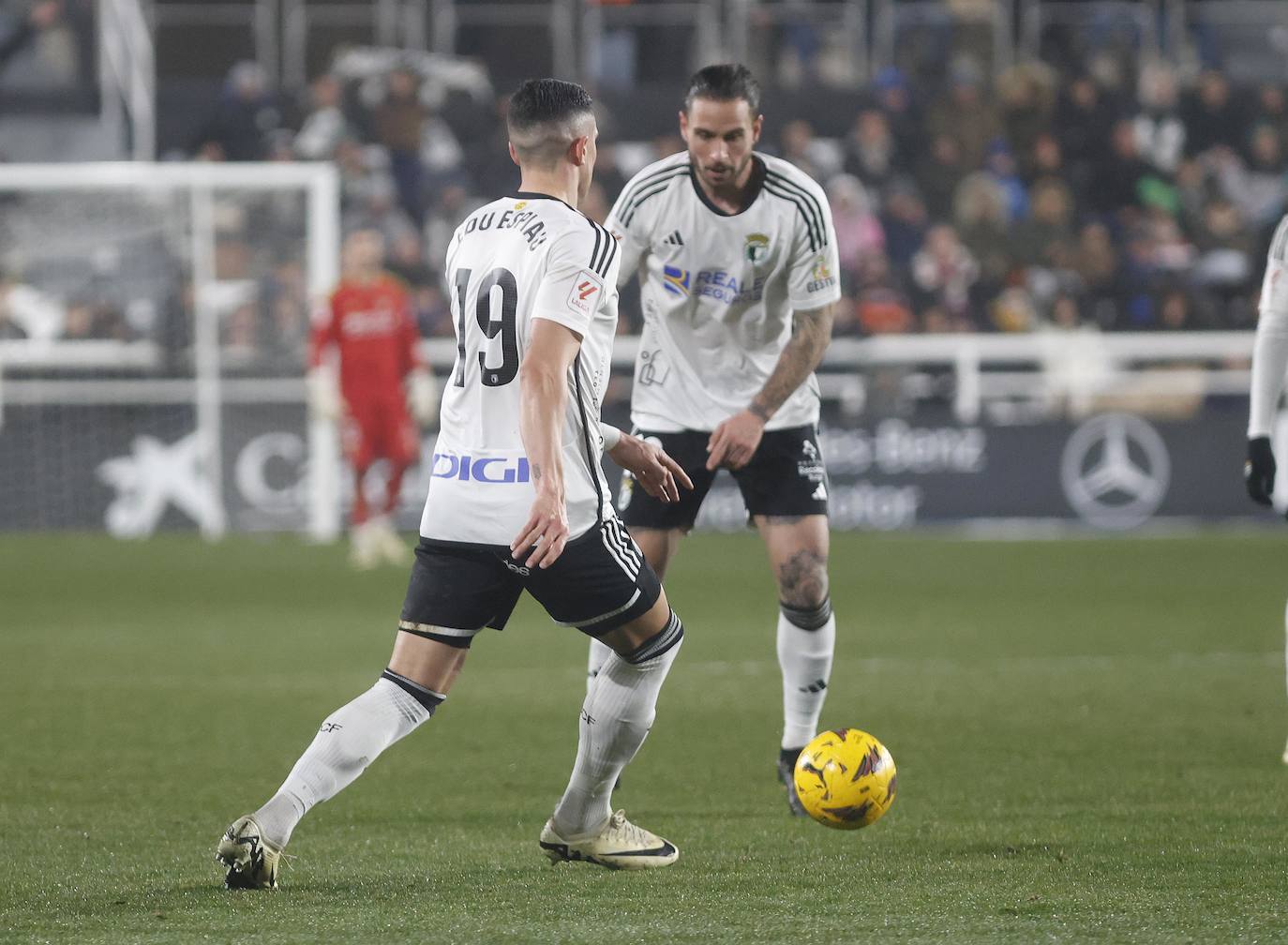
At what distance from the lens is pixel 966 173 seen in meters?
21.5

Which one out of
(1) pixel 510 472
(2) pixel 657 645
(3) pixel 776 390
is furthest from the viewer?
(3) pixel 776 390

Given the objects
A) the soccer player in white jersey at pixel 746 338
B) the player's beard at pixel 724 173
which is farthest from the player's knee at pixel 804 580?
the player's beard at pixel 724 173

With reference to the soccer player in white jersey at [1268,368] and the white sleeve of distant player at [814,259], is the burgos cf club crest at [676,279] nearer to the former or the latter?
the white sleeve of distant player at [814,259]

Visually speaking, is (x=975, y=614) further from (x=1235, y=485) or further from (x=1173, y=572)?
(x=1235, y=485)

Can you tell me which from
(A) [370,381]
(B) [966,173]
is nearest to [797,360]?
(A) [370,381]

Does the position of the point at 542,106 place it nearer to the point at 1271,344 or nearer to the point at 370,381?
the point at 1271,344

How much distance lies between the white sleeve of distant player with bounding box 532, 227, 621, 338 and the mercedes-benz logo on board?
538 inches

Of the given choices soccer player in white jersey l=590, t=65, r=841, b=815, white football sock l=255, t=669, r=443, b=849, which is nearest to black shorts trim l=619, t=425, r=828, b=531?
soccer player in white jersey l=590, t=65, r=841, b=815

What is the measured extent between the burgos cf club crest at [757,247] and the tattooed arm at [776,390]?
21cm

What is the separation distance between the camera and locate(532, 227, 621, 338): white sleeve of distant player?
175 inches

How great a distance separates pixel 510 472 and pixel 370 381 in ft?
36.1

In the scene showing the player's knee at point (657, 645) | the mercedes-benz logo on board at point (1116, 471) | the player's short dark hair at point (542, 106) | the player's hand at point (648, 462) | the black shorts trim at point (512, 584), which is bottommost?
the mercedes-benz logo on board at point (1116, 471)

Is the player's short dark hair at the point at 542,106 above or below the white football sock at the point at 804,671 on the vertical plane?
above

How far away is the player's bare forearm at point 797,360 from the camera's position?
244 inches
